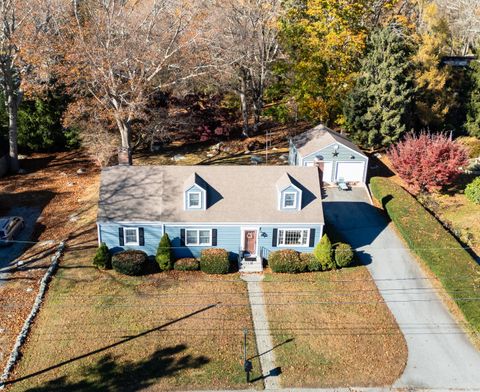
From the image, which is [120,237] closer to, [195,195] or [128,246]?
[128,246]

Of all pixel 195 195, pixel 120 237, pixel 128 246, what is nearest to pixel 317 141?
pixel 195 195

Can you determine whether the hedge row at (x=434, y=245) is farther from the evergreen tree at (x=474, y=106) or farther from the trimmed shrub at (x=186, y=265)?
the evergreen tree at (x=474, y=106)

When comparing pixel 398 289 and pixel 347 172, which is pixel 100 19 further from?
pixel 398 289

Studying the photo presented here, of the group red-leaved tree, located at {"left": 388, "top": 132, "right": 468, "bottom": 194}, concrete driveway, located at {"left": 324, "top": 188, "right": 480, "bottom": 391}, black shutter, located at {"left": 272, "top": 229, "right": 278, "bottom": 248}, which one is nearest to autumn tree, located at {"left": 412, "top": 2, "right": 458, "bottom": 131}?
red-leaved tree, located at {"left": 388, "top": 132, "right": 468, "bottom": 194}

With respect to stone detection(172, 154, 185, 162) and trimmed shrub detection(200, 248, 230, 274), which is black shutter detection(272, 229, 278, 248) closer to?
trimmed shrub detection(200, 248, 230, 274)

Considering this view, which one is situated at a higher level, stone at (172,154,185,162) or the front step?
stone at (172,154,185,162)

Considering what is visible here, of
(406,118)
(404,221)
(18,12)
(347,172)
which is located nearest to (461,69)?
(406,118)
